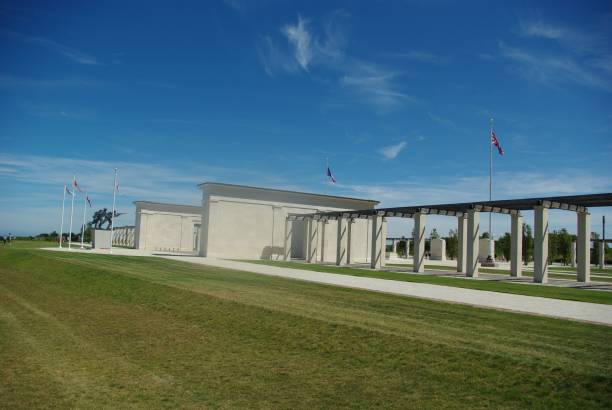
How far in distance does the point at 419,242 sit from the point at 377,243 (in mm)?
4741

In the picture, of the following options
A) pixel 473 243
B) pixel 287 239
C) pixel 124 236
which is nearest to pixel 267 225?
pixel 287 239

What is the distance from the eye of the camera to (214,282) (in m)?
18.2

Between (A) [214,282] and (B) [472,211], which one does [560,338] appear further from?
(B) [472,211]

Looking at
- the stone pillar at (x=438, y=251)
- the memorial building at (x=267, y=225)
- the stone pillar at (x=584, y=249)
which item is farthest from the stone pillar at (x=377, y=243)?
the stone pillar at (x=438, y=251)

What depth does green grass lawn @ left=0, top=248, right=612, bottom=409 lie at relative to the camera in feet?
20.4

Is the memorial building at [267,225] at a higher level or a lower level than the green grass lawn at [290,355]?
higher

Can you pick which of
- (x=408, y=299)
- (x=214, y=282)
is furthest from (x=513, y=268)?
(x=214, y=282)

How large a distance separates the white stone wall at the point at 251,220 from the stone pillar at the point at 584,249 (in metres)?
22.5

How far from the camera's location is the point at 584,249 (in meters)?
27.3

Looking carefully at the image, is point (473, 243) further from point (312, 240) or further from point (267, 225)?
point (267, 225)

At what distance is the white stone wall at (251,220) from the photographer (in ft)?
151

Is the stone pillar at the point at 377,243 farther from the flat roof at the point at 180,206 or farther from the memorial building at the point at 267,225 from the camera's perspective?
the flat roof at the point at 180,206

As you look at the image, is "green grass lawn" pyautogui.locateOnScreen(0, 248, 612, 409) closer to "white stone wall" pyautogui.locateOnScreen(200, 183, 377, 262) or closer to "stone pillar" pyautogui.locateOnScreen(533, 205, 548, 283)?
"stone pillar" pyautogui.locateOnScreen(533, 205, 548, 283)

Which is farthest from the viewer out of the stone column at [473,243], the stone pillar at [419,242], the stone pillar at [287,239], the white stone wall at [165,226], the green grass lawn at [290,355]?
the white stone wall at [165,226]
